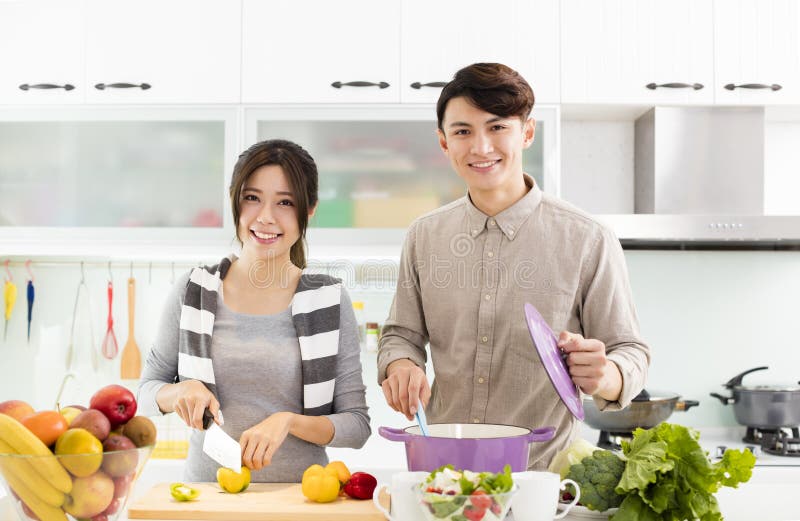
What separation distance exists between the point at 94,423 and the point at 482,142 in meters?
0.89

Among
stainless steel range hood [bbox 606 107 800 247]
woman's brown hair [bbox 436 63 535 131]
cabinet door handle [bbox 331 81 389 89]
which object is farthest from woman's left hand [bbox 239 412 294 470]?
stainless steel range hood [bbox 606 107 800 247]

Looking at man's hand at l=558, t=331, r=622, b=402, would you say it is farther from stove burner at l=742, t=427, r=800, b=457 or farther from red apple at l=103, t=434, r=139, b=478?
stove burner at l=742, t=427, r=800, b=457

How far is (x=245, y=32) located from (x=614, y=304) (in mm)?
1745

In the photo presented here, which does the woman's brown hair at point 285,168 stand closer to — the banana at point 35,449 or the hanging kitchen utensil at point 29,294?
the banana at point 35,449

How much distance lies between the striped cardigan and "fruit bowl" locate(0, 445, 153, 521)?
0.53 metres

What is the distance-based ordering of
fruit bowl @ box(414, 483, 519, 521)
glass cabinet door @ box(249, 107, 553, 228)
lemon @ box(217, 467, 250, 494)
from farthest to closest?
1. glass cabinet door @ box(249, 107, 553, 228)
2. lemon @ box(217, 467, 250, 494)
3. fruit bowl @ box(414, 483, 519, 521)

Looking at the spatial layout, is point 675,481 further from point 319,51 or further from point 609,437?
point 319,51

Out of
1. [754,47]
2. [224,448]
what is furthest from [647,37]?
[224,448]

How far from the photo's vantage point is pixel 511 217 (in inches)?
64.1

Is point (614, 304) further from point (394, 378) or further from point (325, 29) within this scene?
point (325, 29)

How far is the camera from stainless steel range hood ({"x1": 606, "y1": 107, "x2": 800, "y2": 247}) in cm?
263

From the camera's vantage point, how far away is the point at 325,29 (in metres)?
2.66

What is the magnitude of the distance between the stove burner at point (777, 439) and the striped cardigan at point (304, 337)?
1775 mm

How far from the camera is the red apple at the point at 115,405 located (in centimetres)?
106
